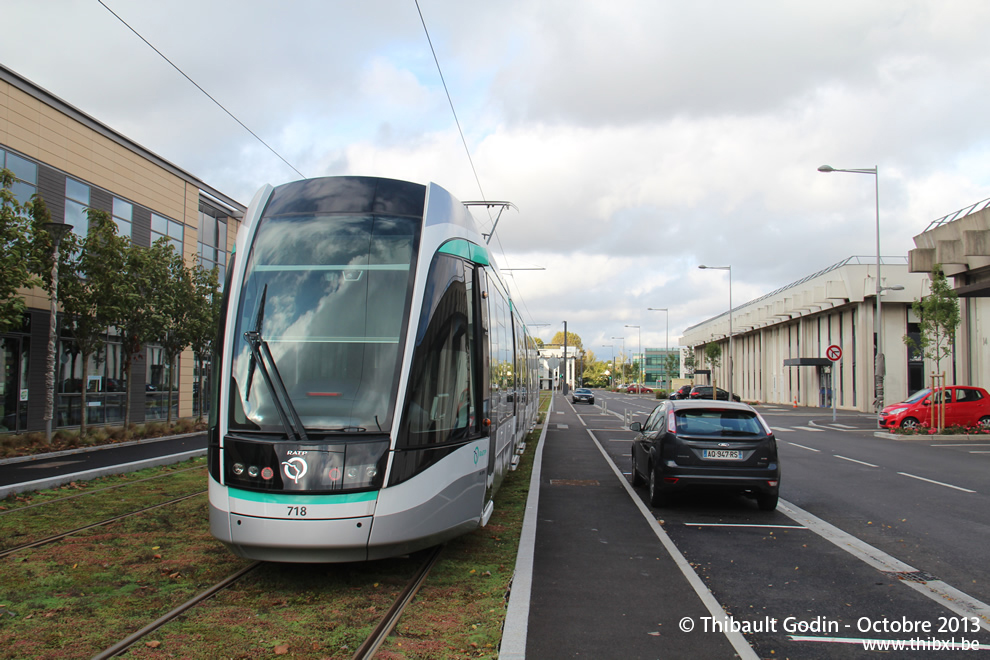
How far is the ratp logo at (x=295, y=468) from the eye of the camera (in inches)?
224

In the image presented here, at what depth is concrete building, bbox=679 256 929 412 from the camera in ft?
152

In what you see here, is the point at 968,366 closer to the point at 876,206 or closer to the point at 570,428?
the point at 876,206

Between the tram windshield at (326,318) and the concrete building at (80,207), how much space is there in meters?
15.3

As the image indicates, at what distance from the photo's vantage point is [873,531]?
28.9 ft

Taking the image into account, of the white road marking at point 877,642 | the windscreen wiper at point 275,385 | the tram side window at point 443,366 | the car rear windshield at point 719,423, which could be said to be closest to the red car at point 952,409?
the car rear windshield at point 719,423

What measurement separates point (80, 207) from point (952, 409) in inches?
1132

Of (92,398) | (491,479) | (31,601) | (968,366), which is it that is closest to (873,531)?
(491,479)

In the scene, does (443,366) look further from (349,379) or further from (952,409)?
(952,409)

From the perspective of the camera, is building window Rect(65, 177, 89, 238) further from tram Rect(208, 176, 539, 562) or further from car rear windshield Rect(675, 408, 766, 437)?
car rear windshield Rect(675, 408, 766, 437)

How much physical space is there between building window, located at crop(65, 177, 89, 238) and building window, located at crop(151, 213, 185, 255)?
3.81 m

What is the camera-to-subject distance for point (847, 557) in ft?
24.4

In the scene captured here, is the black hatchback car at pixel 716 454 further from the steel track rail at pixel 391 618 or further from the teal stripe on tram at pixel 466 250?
the steel track rail at pixel 391 618

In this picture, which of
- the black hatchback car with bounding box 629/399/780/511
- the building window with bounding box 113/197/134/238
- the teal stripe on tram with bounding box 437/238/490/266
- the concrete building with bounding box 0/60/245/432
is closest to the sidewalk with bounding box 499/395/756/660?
the black hatchback car with bounding box 629/399/780/511

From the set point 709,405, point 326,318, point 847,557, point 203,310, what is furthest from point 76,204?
point 847,557
